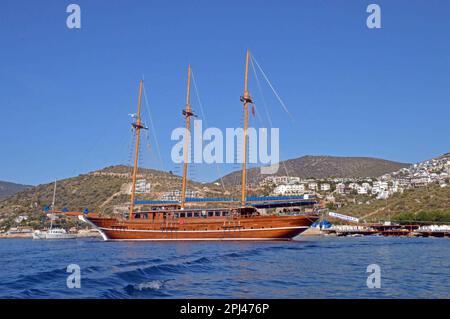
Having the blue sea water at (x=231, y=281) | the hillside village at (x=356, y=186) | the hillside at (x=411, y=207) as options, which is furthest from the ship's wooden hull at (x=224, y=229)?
the hillside village at (x=356, y=186)

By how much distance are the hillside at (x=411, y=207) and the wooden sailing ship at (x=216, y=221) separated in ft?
169

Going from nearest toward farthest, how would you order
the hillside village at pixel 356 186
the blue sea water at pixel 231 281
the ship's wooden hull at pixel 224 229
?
the blue sea water at pixel 231 281 < the ship's wooden hull at pixel 224 229 < the hillside village at pixel 356 186

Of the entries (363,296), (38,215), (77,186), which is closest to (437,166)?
(77,186)

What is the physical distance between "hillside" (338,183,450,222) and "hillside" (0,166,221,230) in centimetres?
4062

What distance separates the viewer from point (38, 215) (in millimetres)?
125438

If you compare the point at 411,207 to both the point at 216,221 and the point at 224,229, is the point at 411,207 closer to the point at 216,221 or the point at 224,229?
the point at 224,229

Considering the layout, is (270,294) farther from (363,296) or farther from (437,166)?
(437,166)

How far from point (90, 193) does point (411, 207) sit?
3356 inches

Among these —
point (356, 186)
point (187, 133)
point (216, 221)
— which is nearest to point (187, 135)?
point (187, 133)

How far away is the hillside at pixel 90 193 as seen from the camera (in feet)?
390

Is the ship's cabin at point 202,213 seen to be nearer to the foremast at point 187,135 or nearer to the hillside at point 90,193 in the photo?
the foremast at point 187,135

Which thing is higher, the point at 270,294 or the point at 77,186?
the point at 77,186

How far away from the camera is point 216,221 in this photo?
5650cm
